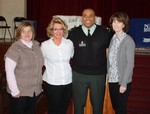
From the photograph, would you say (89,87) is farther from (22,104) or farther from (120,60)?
(22,104)

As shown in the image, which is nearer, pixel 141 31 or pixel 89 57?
pixel 89 57

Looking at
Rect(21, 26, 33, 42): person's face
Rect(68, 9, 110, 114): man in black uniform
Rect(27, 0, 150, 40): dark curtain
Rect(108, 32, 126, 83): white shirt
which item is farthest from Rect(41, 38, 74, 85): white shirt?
Rect(27, 0, 150, 40): dark curtain

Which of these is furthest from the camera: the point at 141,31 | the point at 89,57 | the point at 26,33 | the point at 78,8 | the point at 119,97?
the point at 78,8

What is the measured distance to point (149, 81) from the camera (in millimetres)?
4715

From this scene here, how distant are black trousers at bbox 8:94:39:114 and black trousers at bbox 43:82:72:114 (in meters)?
0.19

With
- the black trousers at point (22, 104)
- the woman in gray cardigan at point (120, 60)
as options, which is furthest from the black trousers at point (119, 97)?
the black trousers at point (22, 104)

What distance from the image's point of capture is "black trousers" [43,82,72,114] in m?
2.62

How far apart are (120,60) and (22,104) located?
38.2 inches

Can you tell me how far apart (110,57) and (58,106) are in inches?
27.6

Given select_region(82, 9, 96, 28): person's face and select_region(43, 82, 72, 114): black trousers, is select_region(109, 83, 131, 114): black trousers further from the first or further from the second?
select_region(82, 9, 96, 28): person's face

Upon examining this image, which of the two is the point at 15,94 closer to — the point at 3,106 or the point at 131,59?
the point at 131,59

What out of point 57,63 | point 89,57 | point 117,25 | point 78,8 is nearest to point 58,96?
point 57,63

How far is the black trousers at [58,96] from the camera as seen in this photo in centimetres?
262

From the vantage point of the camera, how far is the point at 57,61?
257 cm
